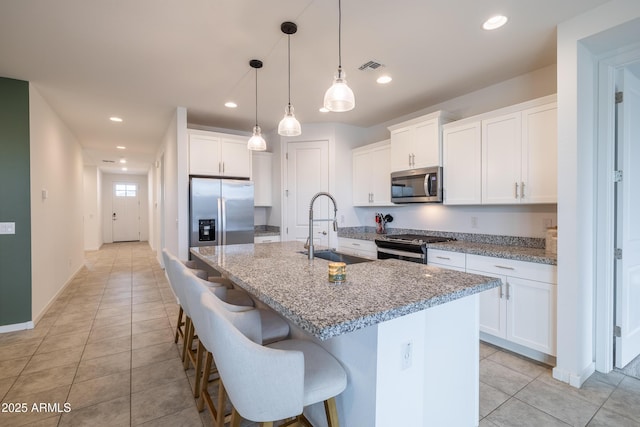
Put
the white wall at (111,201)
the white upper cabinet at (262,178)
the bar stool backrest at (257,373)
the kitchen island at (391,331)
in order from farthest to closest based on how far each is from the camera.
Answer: the white wall at (111,201) < the white upper cabinet at (262,178) < the kitchen island at (391,331) < the bar stool backrest at (257,373)

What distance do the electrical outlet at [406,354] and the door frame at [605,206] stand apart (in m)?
1.94

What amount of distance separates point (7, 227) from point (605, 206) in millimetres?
5397

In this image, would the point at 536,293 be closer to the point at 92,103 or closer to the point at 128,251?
the point at 92,103

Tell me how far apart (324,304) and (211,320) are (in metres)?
0.40

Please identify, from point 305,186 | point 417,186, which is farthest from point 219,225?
point 417,186

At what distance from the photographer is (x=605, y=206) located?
2221 millimetres

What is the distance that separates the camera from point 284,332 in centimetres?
174

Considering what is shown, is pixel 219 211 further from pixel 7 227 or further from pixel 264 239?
pixel 7 227

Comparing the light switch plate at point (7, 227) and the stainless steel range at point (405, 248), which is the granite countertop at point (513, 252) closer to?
the stainless steel range at point (405, 248)

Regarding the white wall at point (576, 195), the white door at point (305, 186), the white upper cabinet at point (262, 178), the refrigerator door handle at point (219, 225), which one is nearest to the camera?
the white wall at point (576, 195)

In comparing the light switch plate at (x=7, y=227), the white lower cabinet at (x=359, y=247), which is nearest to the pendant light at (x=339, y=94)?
the white lower cabinet at (x=359, y=247)

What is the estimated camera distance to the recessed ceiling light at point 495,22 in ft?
6.79

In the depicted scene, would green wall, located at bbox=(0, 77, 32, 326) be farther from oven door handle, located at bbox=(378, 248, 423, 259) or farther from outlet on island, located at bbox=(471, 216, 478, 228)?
outlet on island, located at bbox=(471, 216, 478, 228)

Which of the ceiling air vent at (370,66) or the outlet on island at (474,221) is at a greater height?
the ceiling air vent at (370,66)
